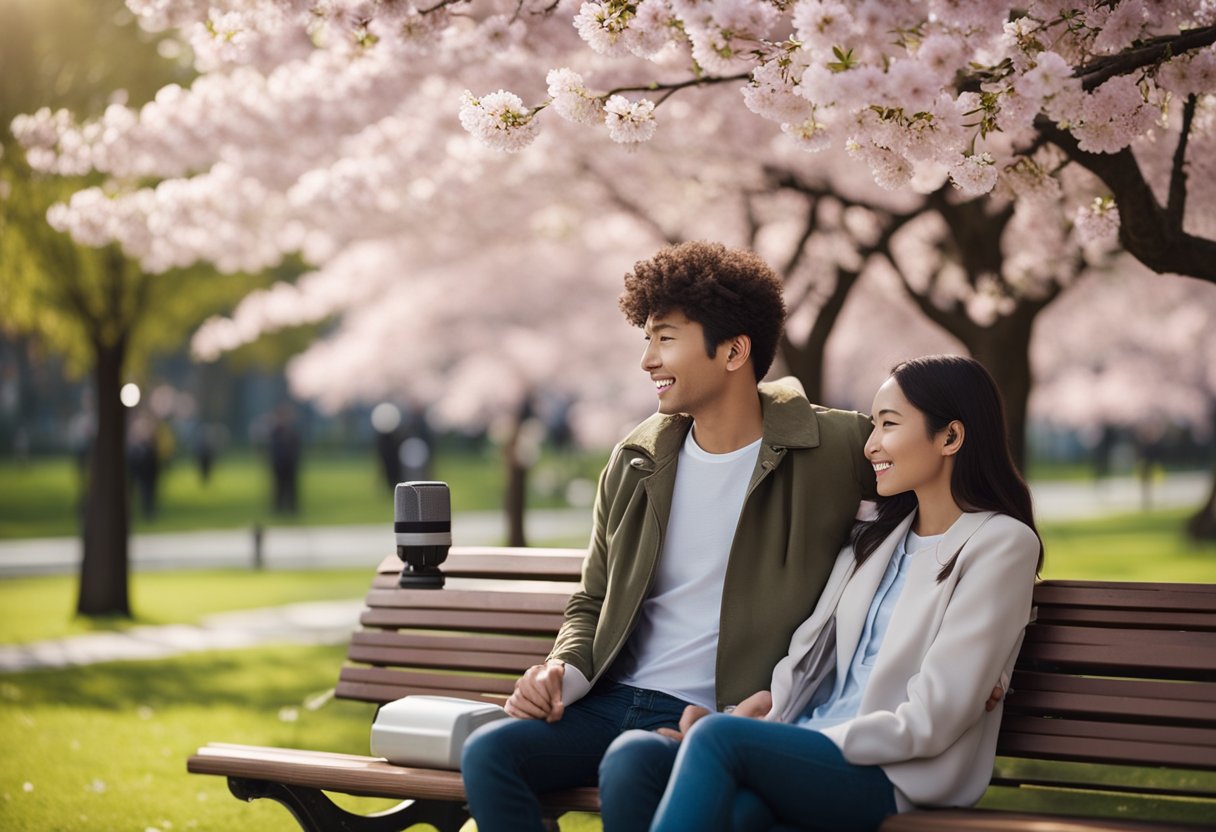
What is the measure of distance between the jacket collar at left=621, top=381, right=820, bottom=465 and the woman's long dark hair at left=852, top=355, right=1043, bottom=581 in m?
0.39

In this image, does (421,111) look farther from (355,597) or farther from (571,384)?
(571,384)

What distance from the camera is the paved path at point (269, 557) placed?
37.3 feet

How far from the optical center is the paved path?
11.4 meters

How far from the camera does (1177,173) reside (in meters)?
4.80

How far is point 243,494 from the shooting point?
33.0 metres

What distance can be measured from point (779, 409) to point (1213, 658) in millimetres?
1344

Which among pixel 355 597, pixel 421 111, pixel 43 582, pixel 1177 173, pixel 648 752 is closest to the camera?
pixel 648 752

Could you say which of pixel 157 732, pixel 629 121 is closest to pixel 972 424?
pixel 629 121

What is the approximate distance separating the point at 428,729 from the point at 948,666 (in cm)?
147

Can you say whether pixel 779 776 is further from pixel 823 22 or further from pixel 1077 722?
pixel 823 22

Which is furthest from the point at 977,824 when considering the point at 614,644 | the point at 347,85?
the point at 347,85

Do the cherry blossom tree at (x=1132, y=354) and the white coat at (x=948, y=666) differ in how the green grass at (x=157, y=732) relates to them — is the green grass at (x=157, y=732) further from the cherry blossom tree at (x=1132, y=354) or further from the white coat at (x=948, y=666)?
the cherry blossom tree at (x=1132, y=354)

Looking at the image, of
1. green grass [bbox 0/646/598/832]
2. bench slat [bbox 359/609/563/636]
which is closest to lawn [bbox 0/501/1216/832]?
green grass [bbox 0/646/598/832]

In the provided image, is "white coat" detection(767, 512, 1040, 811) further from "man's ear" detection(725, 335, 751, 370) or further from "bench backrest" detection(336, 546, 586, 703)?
"bench backrest" detection(336, 546, 586, 703)
